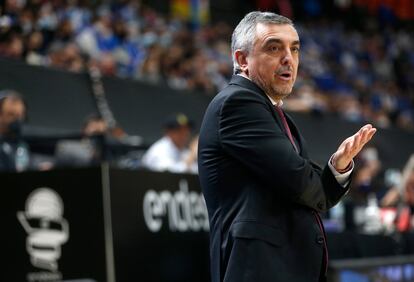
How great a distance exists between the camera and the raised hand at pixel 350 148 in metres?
3.30

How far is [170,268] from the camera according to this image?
22.8 feet

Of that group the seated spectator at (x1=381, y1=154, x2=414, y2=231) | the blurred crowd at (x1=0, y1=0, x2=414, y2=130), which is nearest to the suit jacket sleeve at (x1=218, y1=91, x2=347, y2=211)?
the blurred crowd at (x1=0, y1=0, x2=414, y2=130)

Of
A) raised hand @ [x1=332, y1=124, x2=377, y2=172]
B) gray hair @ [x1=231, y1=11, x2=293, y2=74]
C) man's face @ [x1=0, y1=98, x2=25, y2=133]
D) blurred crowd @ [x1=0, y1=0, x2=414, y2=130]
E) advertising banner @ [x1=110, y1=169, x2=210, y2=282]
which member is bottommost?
advertising banner @ [x1=110, y1=169, x2=210, y2=282]

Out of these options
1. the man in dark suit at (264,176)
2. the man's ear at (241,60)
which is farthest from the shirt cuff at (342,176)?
the man's ear at (241,60)

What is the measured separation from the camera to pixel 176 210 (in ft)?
23.4

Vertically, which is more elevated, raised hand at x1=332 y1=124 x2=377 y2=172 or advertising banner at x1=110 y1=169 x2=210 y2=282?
raised hand at x1=332 y1=124 x2=377 y2=172

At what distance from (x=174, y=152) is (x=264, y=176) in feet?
18.3

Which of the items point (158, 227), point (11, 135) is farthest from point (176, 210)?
point (11, 135)

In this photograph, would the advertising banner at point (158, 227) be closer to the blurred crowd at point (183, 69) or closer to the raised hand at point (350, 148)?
the blurred crowd at point (183, 69)

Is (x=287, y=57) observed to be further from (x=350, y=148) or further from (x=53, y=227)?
(x=53, y=227)

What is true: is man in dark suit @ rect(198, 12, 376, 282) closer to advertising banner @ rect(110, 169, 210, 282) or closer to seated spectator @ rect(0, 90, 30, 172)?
advertising banner @ rect(110, 169, 210, 282)

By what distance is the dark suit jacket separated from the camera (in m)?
3.26

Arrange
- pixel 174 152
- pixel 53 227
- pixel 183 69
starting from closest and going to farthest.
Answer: pixel 53 227 < pixel 174 152 < pixel 183 69

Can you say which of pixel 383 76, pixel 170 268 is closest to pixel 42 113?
pixel 170 268
